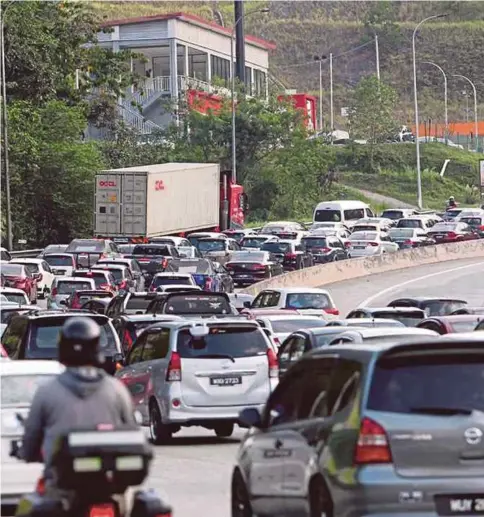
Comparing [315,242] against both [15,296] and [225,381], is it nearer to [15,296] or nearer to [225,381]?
[15,296]

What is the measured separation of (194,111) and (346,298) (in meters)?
48.7

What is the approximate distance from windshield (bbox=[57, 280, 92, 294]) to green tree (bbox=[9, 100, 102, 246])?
33500 mm

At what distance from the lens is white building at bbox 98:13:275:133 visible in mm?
113688

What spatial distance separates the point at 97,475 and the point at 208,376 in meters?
13.1

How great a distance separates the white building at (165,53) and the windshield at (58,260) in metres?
48.3

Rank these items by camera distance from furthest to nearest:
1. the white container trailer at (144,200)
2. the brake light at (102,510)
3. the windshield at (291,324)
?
the white container trailer at (144,200), the windshield at (291,324), the brake light at (102,510)

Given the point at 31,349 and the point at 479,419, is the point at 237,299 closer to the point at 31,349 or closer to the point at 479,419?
the point at 31,349

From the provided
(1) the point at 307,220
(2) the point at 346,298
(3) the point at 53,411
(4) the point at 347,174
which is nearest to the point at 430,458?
(3) the point at 53,411

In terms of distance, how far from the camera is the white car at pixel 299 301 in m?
40.2

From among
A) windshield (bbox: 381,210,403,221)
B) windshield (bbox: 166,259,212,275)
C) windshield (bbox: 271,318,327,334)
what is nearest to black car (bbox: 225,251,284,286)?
windshield (bbox: 166,259,212,275)

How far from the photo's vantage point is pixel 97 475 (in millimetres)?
8109

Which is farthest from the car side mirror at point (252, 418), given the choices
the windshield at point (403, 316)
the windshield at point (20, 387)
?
the windshield at point (403, 316)

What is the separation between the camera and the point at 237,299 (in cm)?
4472

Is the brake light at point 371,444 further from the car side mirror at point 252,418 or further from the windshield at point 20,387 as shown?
the windshield at point 20,387
